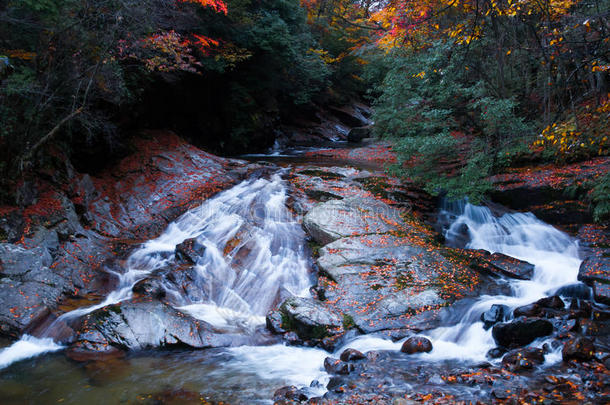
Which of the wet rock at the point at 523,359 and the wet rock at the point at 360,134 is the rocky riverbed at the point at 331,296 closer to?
the wet rock at the point at 523,359

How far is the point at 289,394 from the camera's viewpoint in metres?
5.09

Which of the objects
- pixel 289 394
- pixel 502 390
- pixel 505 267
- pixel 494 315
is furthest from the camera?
pixel 505 267

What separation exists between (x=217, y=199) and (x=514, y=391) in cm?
934

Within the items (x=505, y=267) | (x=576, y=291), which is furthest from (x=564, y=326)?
(x=505, y=267)

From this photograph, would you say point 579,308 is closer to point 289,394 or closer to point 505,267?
point 505,267

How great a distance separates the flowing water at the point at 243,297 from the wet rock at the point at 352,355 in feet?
1.19

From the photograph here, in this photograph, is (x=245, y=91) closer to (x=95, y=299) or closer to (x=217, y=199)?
(x=217, y=199)

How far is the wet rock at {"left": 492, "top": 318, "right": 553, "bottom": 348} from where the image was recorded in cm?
595

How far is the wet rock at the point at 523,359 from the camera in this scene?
5207 millimetres

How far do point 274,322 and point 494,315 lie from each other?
159 inches

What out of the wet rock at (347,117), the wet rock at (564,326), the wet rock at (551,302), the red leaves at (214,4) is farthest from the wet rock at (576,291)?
the wet rock at (347,117)

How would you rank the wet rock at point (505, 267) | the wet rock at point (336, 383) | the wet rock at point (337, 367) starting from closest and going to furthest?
the wet rock at point (336, 383) < the wet rock at point (337, 367) < the wet rock at point (505, 267)

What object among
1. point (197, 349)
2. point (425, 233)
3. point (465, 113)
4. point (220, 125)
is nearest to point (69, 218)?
point (197, 349)

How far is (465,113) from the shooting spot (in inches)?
476
